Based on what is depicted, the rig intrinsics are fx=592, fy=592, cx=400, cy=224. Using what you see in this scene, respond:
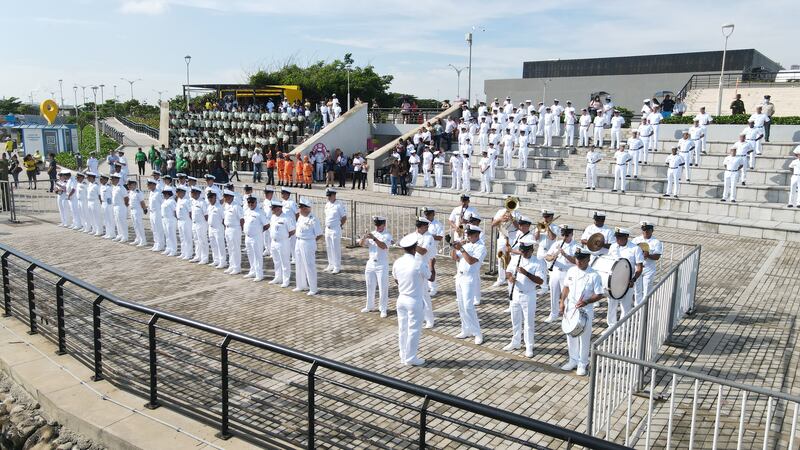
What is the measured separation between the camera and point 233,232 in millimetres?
12719

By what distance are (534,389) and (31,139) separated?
4139 cm

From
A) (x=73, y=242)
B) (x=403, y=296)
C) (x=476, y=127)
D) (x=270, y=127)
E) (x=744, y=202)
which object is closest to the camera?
(x=403, y=296)

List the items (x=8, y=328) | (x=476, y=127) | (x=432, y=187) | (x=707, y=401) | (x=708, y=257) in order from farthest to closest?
(x=476, y=127)
(x=432, y=187)
(x=708, y=257)
(x=8, y=328)
(x=707, y=401)

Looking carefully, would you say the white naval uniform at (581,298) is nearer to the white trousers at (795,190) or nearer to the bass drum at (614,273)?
the bass drum at (614,273)

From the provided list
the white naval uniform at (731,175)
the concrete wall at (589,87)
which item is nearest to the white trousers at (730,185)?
the white naval uniform at (731,175)

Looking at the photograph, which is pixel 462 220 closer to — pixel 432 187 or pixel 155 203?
pixel 155 203

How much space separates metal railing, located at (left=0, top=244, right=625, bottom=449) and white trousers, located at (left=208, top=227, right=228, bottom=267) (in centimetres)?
494

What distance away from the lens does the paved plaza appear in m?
7.35

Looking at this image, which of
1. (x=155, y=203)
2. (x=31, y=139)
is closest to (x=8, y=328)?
(x=155, y=203)

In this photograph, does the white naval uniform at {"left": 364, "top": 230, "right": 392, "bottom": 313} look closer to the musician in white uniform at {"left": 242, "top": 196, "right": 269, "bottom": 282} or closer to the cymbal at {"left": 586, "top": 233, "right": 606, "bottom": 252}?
the cymbal at {"left": 586, "top": 233, "right": 606, "bottom": 252}

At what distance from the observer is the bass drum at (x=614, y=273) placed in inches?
291

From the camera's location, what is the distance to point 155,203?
49.1 feet

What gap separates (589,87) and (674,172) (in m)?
32.1

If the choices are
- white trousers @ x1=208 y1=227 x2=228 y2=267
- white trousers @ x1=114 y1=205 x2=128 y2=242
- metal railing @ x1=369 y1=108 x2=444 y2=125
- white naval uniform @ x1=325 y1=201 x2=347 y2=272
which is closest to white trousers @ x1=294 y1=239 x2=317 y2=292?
white naval uniform @ x1=325 y1=201 x2=347 y2=272
